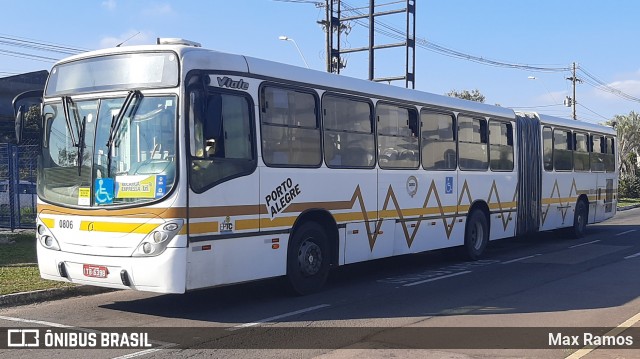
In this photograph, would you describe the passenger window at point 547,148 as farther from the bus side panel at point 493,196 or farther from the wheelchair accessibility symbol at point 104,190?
the wheelchair accessibility symbol at point 104,190

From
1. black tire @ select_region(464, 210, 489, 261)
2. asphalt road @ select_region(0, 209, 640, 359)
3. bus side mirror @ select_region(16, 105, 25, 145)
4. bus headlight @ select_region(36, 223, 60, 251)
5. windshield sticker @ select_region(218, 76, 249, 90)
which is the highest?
windshield sticker @ select_region(218, 76, 249, 90)

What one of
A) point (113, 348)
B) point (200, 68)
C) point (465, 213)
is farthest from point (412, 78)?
point (113, 348)

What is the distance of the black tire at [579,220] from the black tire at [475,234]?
5.91 meters

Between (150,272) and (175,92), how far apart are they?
2.20 meters

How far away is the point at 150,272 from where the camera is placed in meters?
7.89

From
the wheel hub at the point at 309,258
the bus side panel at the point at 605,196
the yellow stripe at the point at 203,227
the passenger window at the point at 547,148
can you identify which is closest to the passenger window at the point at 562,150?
the passenger window at the point at 547,148

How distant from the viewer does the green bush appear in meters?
47.8

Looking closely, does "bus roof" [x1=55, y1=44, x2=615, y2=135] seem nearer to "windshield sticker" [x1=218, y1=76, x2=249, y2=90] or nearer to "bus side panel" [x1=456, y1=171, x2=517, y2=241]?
"windshield sticker" [x1=218, y1=76, x2=249, y2=90]

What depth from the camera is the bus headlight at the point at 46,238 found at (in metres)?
8.75

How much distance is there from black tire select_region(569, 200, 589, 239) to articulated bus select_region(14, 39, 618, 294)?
28.7 ft

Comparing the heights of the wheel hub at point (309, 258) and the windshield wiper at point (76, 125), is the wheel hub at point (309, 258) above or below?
below

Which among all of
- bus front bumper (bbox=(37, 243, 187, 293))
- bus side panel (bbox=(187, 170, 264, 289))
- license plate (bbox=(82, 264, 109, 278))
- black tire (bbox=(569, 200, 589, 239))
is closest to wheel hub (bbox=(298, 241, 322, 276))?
bus side panel (bbox=(187, 170, 264, 289))

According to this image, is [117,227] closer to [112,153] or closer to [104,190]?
[104,190]

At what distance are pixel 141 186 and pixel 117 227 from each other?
59cm
